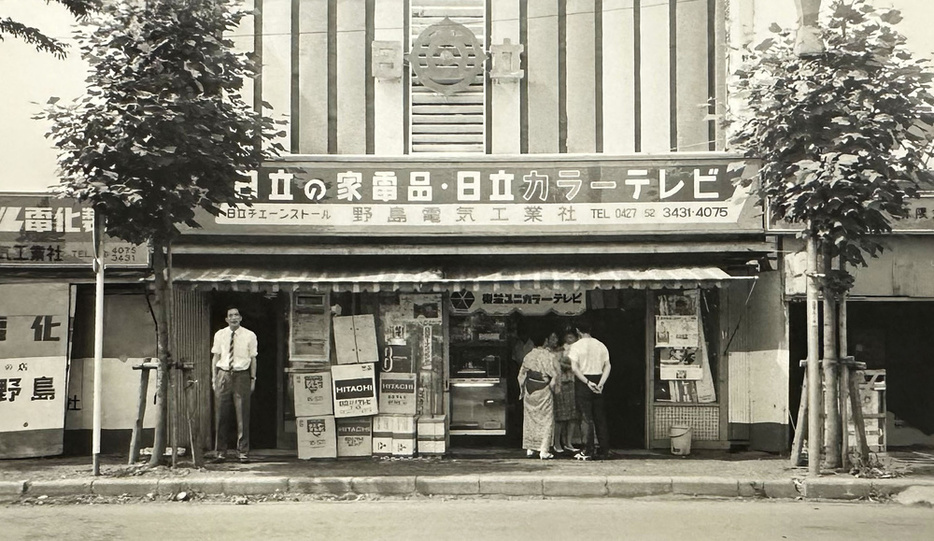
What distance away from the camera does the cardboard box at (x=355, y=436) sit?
12906 millimetres

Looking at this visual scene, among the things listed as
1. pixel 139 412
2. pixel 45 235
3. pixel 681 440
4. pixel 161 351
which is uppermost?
pixel 45 235

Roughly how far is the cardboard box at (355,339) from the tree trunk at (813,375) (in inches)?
211

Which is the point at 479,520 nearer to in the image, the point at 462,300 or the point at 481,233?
the point at 481,233

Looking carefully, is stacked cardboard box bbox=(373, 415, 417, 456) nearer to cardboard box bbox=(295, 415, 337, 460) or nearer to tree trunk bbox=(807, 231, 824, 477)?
cardboard box bbox=(295, 415, 337, 460)

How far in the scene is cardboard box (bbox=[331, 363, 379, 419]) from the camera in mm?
12820

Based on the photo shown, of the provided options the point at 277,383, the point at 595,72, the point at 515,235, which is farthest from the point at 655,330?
the point at 277,383

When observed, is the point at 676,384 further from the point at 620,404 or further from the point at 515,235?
the point at 515,235

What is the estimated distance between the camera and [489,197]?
13.1 metres

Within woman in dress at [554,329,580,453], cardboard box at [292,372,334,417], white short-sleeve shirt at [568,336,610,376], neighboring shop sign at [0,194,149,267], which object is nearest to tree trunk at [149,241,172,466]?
neighboring shop sign at [0,194,149,267]

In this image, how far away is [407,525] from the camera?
8.76m

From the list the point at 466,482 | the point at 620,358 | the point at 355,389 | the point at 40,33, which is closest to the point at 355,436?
the point at 355,389

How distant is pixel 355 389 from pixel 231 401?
1566mm

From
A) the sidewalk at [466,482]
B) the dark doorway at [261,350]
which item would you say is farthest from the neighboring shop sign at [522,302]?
the sidewalk at [466,482]

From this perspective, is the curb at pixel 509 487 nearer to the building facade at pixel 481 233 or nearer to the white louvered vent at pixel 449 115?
the building facade at pixel 481 233
